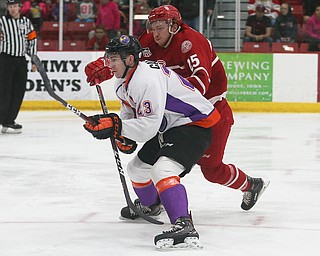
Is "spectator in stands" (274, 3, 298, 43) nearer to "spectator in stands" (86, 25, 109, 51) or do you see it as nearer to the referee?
"spectator in stands" (86, 25, 109, 51)

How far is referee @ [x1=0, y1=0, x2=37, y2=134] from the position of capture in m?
8.02

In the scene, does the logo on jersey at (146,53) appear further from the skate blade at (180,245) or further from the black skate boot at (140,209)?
the skate blade at (180,245)

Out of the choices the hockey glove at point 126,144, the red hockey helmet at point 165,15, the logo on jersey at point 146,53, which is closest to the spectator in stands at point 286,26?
the logo on jersey at point 146,53

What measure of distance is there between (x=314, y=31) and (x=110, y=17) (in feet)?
8.40

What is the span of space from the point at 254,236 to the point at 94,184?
5.39ft

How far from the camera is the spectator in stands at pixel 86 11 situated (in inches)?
431

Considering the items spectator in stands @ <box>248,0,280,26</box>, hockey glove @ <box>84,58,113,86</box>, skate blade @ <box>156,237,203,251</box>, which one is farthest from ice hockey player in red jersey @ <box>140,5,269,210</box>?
spectator in stands @ <box>248,0,280,26</box>

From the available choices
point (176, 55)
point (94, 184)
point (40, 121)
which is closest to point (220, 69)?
point (176, 55)

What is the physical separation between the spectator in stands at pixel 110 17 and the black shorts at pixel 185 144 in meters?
7.16

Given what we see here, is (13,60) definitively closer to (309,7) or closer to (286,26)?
(286,26)

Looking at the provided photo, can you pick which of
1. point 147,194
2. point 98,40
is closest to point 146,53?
point 147,194

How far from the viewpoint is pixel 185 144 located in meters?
3.50

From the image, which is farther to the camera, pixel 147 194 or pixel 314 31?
pixel 314 31

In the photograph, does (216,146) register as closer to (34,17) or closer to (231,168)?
(231,168)
